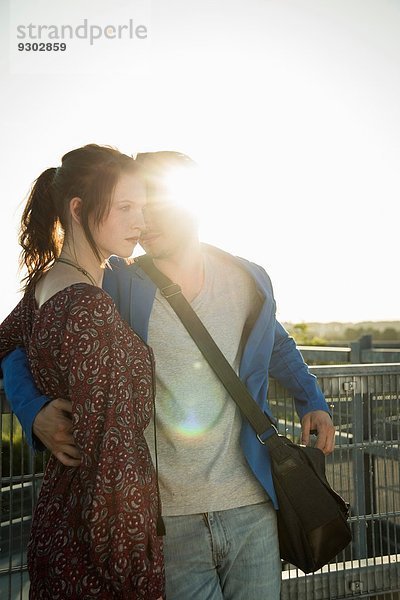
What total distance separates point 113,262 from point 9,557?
131 centimetres

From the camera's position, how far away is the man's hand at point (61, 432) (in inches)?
69.4

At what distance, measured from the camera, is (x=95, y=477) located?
5.25 feet

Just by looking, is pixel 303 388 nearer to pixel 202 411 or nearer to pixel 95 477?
pixel 202 411

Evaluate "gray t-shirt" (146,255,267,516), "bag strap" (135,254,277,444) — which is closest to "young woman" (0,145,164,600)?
"gray t-shirt" (146,255,267,516)

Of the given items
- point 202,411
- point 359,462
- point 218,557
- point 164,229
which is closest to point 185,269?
point 164,229

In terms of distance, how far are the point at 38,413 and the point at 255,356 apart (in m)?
0.94

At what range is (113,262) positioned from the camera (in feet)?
8.16

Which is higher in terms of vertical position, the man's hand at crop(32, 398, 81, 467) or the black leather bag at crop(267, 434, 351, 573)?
the man's hand at crop(32, 398, 81, 467)

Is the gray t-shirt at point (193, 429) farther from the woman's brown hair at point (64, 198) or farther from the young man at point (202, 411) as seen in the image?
the woman's brown hair at point (64, 198)

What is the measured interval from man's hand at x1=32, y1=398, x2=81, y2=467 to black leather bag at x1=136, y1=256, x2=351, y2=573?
0.67 m

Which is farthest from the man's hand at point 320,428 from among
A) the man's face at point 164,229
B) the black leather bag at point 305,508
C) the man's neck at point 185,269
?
the man's face at point 164,229

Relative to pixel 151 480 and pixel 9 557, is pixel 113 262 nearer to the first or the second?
pixel 151 480

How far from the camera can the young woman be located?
62.4 inches

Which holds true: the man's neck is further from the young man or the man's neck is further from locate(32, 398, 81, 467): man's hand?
locate(32, 398, 81, 467): man's hand
